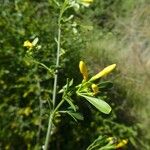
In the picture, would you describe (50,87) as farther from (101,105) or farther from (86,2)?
(101,105)

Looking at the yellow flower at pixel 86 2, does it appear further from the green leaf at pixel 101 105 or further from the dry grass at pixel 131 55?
the dry grass at pixel 131 55

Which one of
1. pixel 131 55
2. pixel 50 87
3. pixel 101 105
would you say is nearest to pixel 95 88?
pixel 101 105

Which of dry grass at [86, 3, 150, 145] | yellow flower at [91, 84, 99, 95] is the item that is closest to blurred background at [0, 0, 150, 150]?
dry grass at [86, 3, 150, 145]

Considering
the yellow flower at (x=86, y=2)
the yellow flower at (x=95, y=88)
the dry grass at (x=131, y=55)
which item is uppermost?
the yellow flower at (x=86, y=2)

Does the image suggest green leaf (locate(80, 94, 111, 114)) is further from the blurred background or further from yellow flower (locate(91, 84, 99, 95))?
the blurred background

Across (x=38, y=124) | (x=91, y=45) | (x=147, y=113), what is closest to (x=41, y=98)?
(x=38, y=124)

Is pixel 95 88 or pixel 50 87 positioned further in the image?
pixel 50 87

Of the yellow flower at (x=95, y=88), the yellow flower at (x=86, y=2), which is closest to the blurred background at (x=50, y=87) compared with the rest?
the yellow flower at (x=86, y=2)

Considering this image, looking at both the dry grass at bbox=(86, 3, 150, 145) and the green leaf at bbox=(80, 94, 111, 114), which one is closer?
the green leaf at bbox=(80, 94, 111, 114)

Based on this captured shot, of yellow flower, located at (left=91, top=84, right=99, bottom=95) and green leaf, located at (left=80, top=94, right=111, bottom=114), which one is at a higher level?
yellow flower, located at (left=91, top=84, right=99, bottom=95)
